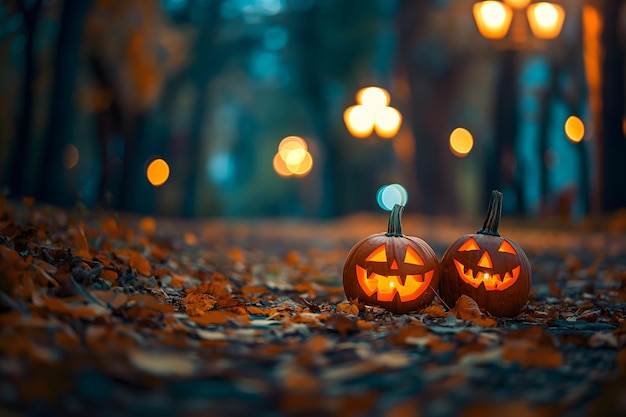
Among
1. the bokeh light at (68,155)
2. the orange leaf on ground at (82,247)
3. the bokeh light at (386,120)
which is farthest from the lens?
the bokeh light at (386,120)

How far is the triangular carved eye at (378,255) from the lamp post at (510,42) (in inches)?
284

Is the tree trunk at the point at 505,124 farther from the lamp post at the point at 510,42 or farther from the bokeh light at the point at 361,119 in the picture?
the bokeh light at the point at 361,119

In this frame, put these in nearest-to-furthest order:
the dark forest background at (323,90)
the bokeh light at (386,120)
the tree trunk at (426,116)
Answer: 1. the dark forest background at (323,90)
2. the bokeh light at (386,120)
3. the tree trunk at (426,116)

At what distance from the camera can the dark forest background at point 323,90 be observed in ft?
40.4

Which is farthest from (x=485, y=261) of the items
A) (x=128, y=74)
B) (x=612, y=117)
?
(x=128, y=74)

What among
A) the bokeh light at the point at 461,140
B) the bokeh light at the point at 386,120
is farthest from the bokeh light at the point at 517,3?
the bokeh light at the point at 461,140

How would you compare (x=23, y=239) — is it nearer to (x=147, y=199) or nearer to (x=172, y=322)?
(x=172, y=322)

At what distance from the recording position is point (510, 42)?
37.9 ft

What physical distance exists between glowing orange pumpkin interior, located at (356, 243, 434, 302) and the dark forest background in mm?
6804

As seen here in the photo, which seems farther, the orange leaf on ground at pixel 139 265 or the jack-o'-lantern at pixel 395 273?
the orange leaf on ground at pixel 139 265

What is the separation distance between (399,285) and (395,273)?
10 centimetres

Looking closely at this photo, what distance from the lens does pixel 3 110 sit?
690 inches

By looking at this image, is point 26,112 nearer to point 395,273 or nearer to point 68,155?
point 68,155

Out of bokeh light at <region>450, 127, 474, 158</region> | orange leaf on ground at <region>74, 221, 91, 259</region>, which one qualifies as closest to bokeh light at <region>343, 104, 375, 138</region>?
bokeh light at <region>450, 127, 474, 158</region>
